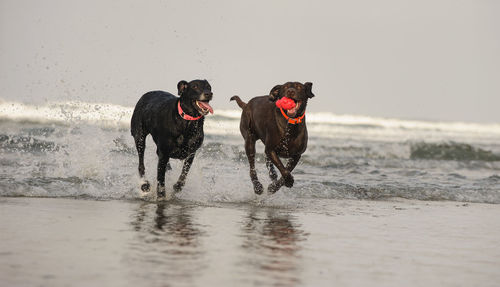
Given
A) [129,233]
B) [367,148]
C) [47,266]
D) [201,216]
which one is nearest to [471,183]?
[201,216]

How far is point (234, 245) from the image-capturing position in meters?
5.29

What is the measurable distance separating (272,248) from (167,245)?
30.0 inches

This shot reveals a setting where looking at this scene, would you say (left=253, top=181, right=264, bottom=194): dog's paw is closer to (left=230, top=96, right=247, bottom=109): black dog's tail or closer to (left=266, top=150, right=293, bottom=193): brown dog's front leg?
(left=266, top=150, right=293, bottom=193): brown dog's front leg

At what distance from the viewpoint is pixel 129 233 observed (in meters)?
5.58

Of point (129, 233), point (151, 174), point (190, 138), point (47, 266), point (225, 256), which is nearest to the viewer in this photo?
point (47, 266)

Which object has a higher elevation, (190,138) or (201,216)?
(190,138)

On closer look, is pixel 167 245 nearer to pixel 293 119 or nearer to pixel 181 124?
pixel 181 124

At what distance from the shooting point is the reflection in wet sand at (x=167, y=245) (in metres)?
4.25

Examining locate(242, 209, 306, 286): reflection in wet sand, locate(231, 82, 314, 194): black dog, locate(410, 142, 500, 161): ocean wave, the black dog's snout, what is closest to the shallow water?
locate(242, 209, 306, 286): reflection in wet sand

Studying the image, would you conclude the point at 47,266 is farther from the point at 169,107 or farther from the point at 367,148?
the point at 367,148

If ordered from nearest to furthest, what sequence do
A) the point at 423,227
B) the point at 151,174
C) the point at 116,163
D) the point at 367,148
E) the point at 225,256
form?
the point at 225,256
the point at 423,227
the point at 151,174
the point at 116,163
the point at 367,148

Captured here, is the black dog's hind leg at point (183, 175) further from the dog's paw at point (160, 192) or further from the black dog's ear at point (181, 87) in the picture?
the black dog's ear at point (181, 87)

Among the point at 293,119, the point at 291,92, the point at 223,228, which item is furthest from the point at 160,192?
the point at 223,228

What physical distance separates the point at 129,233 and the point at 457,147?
21773mm
